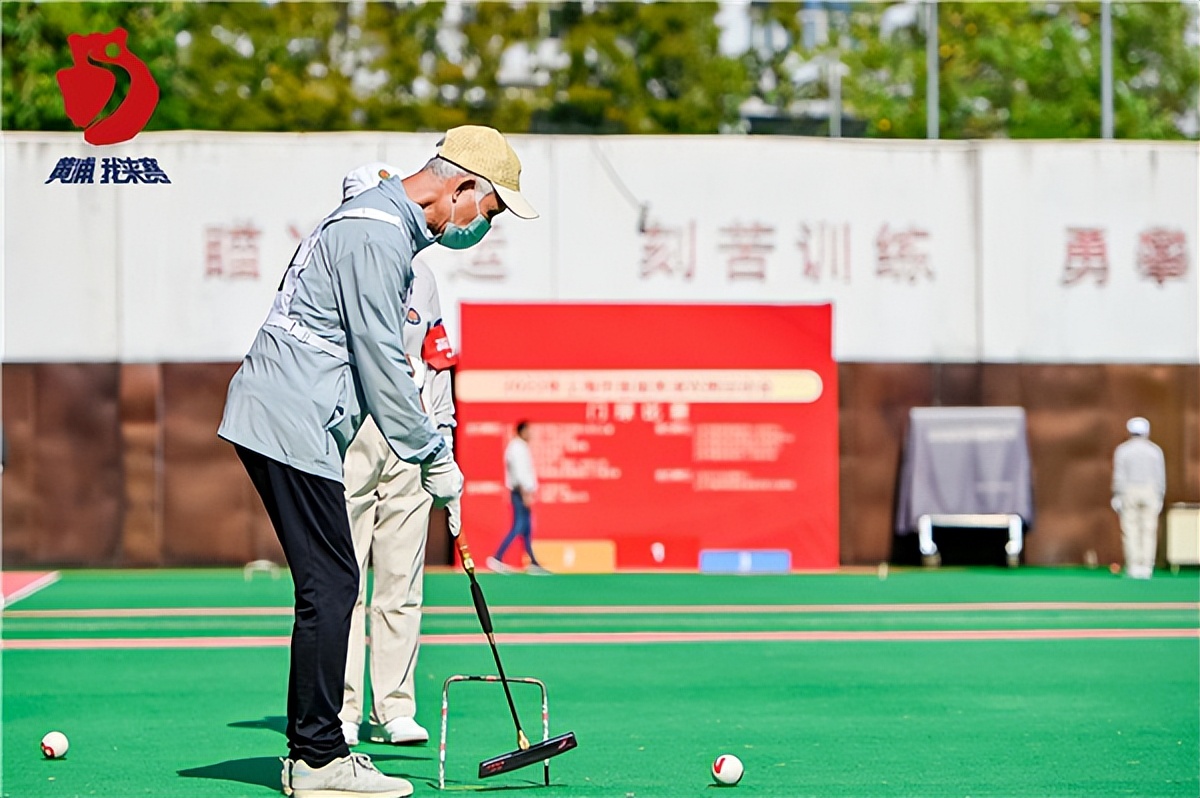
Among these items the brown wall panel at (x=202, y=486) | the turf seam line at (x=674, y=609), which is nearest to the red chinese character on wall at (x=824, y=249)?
the brown wall panel at (x=202, y=486)

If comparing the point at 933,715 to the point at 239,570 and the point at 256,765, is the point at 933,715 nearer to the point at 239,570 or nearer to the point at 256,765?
the point at 256,765

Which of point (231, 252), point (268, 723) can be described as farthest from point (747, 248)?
point (268, 723)

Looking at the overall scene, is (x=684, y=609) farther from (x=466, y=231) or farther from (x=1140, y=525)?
(x=466, y=231)

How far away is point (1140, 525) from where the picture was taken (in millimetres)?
23703

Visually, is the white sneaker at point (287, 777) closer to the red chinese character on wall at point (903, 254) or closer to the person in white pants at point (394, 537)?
the person in white pants at point (394, 537)

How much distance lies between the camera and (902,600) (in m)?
19.3

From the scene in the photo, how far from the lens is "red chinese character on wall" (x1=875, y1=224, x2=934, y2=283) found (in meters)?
25.8

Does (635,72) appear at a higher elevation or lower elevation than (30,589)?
higher

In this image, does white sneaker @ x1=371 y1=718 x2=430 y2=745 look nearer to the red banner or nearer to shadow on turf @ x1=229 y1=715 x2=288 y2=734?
shadow on turf @ x1=229 y1=715 x2=288 y2=734

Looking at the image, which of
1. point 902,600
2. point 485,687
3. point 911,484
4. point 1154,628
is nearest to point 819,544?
point 911,484

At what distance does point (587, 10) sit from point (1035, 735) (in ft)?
137

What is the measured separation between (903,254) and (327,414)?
63.5 feet

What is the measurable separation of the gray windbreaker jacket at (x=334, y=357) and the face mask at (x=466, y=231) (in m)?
0.29

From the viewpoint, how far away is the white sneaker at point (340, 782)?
7.29m
